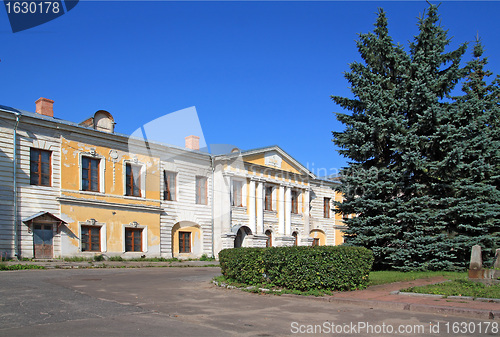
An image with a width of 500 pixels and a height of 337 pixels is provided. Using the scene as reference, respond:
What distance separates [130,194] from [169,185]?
3349 millimetres

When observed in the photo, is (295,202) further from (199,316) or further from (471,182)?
(199,316)

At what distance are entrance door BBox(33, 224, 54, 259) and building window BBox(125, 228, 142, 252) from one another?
16.1ft

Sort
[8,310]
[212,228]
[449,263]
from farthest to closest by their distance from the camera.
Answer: [212,228]
[449,263]
[8,310]

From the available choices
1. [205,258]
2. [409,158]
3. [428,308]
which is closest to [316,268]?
[428,308]

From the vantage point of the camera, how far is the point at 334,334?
284 inches

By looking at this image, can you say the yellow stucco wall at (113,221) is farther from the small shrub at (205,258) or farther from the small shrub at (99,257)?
the small shrub at (205,258)

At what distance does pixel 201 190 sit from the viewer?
3228 centimetres

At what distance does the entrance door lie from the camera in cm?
2255

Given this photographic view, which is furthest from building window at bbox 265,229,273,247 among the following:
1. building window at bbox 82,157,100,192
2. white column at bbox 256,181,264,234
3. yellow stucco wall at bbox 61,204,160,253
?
building window at bbox 82,157,100,192

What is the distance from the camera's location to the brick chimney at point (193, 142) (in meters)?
33.8

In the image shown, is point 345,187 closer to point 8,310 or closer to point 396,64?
point 396,64

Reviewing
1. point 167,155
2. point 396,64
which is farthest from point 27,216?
point 396,64

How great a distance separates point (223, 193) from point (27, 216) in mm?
14060

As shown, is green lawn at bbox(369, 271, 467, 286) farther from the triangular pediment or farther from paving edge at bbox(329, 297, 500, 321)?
the triangular pediment
